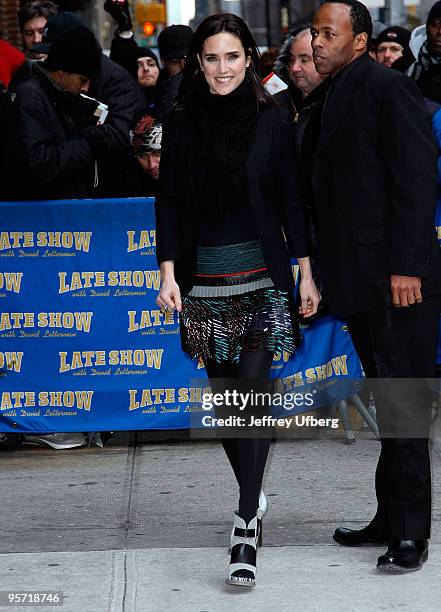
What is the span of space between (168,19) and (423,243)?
12.8 m

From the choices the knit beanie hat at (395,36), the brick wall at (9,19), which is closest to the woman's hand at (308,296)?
the knit beanie hat at (395,36)

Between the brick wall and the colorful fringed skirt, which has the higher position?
the brick wall

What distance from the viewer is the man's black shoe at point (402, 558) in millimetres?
4297

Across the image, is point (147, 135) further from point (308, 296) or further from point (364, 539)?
point (364, 539)

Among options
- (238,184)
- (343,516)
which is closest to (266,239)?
(238,184)

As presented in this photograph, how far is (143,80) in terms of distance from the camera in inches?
371

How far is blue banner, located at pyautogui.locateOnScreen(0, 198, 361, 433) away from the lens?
6359 mm

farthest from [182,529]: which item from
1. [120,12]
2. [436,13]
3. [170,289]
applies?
[120,12]

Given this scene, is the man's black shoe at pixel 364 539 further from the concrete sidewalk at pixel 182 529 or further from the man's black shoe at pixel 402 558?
the man's black shoe at pixel 402 558

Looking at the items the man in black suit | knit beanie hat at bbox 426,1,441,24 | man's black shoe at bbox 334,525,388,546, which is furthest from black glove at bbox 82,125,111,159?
man's black shoe at bbox 334,525,388,546

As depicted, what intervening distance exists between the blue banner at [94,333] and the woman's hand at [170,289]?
193cm

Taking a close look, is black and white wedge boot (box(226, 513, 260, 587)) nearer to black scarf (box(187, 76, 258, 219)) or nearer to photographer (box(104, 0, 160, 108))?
black scarf (box(187, 76, 258, 219))

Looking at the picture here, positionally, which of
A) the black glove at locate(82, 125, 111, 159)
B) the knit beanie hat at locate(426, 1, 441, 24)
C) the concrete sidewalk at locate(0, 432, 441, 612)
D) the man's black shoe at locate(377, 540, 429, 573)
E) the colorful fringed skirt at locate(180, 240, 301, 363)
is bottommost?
the concrete sidewalk at locate(0, 432, 441, 612)

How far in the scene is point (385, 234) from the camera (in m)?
4.23
